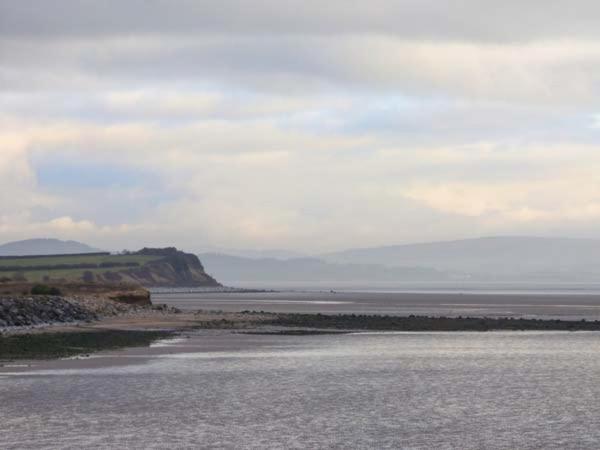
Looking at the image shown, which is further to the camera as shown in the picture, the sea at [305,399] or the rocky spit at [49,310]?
the rocky spit at [49,310]

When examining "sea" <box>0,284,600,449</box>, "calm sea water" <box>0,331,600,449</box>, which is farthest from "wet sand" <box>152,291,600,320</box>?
"calm sea water" <box>0,331,600,449</box>

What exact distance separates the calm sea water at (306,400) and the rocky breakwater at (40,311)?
1696 cm

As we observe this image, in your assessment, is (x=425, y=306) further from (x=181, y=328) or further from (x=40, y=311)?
(x=40, y=311)

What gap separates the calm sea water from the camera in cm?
2491

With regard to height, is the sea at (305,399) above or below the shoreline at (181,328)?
below

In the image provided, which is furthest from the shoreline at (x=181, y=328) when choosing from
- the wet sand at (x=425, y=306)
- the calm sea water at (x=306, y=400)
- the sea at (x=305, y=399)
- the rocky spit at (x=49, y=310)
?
the wet sand at (x=425, y=306)

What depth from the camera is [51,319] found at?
223 feet

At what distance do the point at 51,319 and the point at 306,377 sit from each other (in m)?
34.5

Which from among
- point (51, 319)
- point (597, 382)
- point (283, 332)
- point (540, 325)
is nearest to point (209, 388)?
point (597, 382)

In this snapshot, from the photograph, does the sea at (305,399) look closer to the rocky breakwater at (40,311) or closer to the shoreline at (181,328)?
the shoreline at (181,328)

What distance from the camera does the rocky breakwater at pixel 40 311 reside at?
63156mm

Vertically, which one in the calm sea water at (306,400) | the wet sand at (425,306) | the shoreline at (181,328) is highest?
the wet sand at (425,306)

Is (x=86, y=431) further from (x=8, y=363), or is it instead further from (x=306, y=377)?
(x=8, y=363)

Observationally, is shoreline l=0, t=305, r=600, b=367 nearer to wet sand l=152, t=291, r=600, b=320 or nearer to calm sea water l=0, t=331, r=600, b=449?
calm sea water l=0, t=331, r=600, b=449
